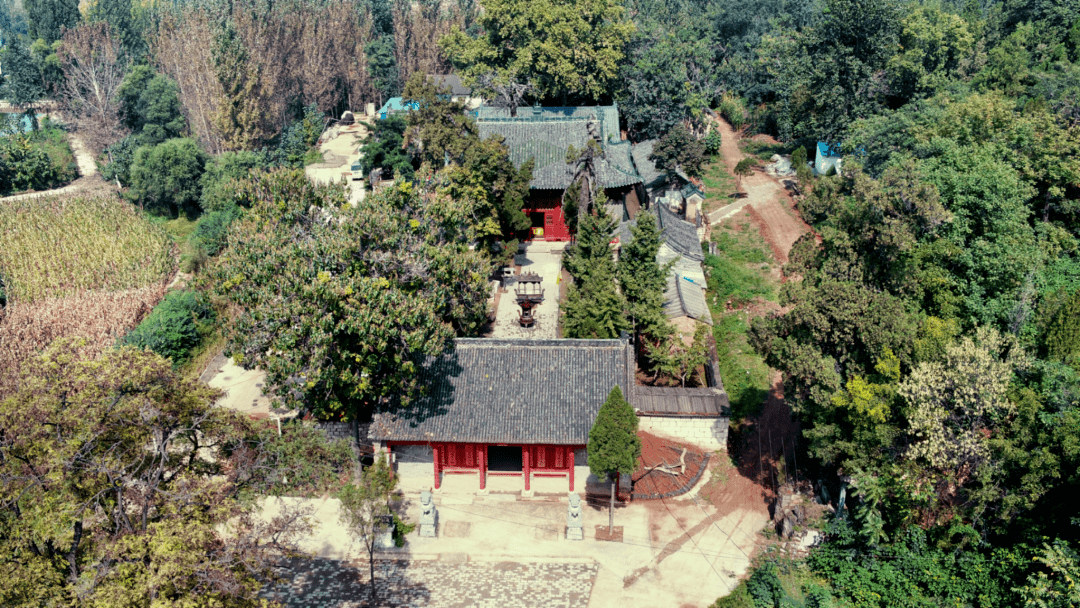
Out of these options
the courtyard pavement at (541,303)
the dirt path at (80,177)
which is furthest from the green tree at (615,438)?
the dirt path at (80,177)

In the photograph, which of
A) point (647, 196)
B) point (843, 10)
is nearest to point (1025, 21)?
point (843, 10)

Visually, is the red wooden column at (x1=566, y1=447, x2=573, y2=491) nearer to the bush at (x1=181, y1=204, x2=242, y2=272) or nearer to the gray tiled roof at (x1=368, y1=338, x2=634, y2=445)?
the gray tiled roof at (x1=368, y1=338, x2=634, y2=445)

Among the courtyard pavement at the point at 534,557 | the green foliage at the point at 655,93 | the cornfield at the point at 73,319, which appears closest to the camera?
the courtyard pavement at the point at 534,557

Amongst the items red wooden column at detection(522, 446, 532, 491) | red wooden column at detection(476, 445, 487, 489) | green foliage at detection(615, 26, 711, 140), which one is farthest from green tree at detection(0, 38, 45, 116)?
red wooden column at detection(522, 446, 532, 491)

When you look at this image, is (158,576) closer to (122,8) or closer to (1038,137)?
(1038,137)

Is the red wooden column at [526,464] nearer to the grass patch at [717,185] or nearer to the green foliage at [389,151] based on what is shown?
the grass patch at [717,185]

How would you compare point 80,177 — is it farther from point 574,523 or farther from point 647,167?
point 574,523

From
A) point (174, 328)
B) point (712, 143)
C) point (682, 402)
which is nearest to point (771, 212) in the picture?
point (712, 143)
